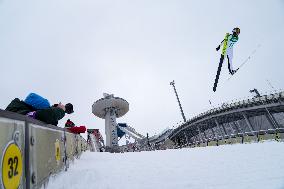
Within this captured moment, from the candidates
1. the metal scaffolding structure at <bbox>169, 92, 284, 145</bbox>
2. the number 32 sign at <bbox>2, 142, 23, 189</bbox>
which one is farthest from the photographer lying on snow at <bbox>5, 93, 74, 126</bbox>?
the metal scaffolding structure at <bbox>169, 92, 284, 145</bbox>

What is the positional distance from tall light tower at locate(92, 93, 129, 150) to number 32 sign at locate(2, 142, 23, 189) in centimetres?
4527

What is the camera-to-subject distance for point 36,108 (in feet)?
Answer: 12.6

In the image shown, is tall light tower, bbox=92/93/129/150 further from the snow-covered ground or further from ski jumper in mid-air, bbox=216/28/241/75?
the snow-covered ground

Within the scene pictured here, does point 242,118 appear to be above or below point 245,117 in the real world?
above

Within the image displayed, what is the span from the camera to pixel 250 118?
37.8 meters

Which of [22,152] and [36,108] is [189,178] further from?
[36,108]

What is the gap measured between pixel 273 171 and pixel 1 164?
12.4 feet

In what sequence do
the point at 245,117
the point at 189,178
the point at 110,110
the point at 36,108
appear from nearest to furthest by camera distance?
the point at 189,178 < the point at 36,108 < the point at 245,117 < the point at 110,110

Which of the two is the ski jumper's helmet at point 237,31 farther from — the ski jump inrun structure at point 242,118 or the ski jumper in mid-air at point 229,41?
the ski jump inrun structure at point 242,118

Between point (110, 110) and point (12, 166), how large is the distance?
49733mm

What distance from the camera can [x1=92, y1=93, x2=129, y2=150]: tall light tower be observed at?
47325 mm

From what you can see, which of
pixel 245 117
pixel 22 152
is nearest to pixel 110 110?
pixel 245 117

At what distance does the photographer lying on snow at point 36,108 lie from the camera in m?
3.55

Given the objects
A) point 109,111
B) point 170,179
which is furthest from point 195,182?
point 109,111
